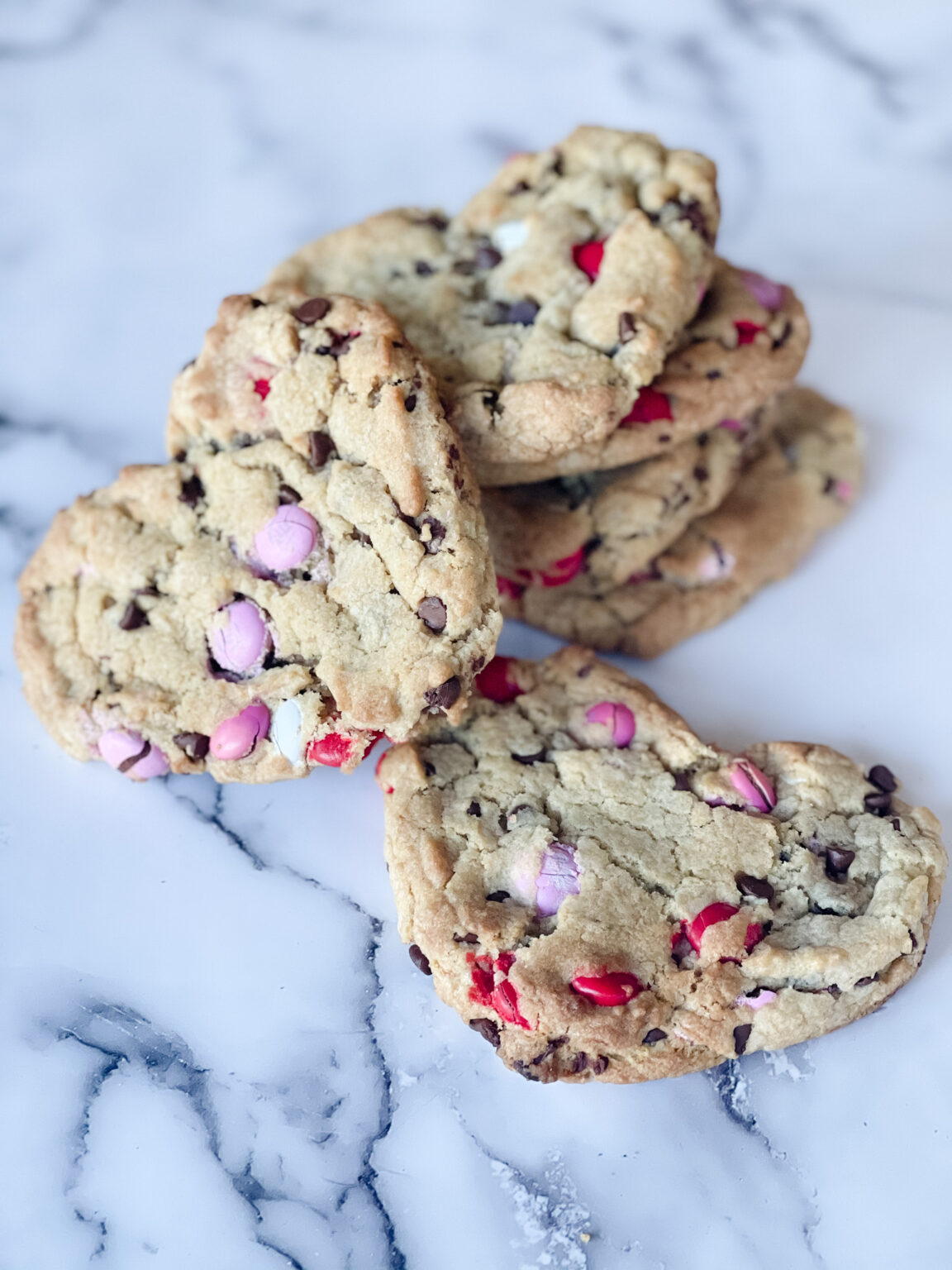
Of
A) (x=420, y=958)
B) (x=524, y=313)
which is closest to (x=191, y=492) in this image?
(x=524, y=313)

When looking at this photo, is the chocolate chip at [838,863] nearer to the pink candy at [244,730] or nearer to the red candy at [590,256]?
the pink candy at [244,730]

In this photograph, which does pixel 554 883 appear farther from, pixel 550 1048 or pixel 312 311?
pixel 312 311

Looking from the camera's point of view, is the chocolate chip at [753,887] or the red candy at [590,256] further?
the red candy at [590,256]

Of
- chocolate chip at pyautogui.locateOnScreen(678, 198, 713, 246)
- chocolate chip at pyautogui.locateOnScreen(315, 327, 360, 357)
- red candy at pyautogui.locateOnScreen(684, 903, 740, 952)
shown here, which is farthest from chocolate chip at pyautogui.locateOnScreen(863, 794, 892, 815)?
chocolate chip at pyautogui.locateOnScreen(315, 327, 360, 357)

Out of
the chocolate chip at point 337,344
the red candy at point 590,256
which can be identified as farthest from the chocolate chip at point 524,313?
the chocolate chip at point 337,344

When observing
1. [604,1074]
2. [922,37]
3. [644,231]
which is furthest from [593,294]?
[922,37]

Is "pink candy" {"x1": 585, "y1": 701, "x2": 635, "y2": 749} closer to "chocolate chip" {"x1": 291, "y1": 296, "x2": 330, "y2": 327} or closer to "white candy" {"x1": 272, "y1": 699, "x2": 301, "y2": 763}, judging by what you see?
"white candy" {"x1": 272, "y1": 699, "x2": 301, "y2": 763}
